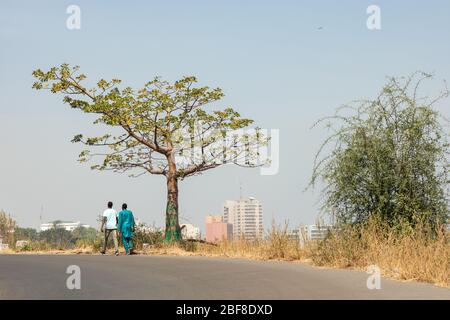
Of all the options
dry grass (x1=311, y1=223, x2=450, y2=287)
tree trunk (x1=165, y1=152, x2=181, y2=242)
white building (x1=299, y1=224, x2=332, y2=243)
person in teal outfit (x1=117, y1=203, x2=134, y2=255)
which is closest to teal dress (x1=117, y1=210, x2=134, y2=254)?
person in teal outfit (x1=117, y1=203, x2=134, y2=255)

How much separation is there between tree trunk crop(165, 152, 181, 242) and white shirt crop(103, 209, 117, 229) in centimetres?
454

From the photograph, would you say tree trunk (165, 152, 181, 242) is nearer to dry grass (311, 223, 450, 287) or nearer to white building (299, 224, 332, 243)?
white building (299, 224, 332, 243)

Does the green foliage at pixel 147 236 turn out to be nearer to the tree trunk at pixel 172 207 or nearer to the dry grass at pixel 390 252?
the tree trunk at pixel 172 207

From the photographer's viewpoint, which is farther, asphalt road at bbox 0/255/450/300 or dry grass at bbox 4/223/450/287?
dry grass at bbox 4/223/450/287

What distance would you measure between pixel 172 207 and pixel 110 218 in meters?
5.09

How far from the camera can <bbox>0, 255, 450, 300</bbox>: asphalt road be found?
1324 cm

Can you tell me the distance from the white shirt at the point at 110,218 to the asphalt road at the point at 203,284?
8887mm

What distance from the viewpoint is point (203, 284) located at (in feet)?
50.0

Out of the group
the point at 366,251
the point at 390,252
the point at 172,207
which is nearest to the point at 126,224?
the point at 172,207

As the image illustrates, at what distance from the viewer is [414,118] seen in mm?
22969

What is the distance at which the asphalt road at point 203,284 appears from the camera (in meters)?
13.2

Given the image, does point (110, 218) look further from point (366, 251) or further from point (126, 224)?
point (366, 251)

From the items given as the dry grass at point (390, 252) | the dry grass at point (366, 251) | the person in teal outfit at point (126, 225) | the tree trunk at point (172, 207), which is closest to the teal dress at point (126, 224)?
the person in teal outfit at point (126, 225)
